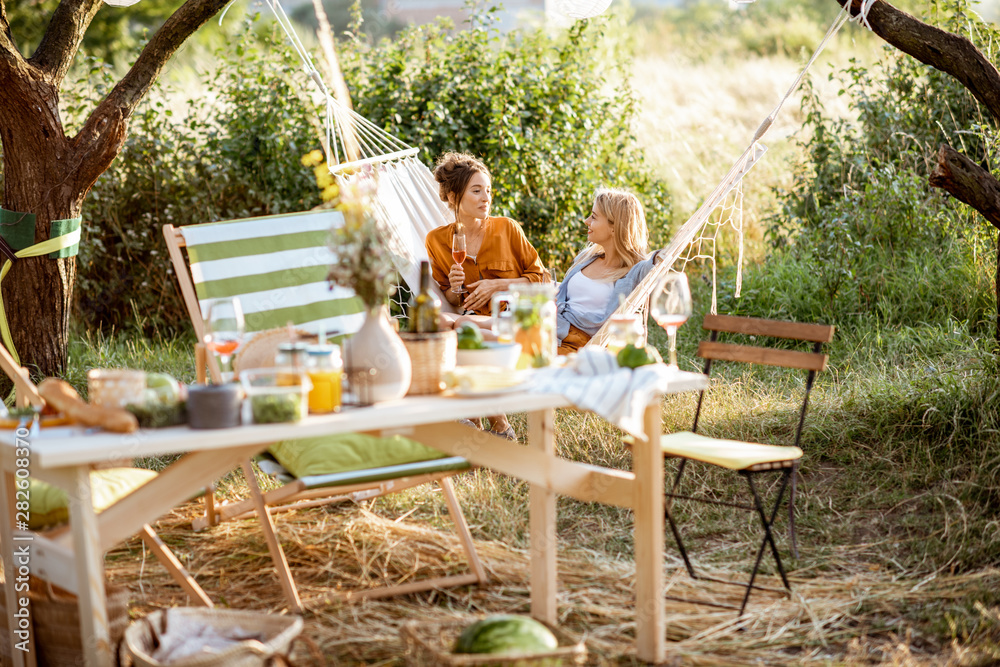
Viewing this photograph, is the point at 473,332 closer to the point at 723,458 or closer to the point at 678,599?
the point at 723,458

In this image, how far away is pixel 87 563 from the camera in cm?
180

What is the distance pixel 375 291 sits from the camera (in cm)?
200

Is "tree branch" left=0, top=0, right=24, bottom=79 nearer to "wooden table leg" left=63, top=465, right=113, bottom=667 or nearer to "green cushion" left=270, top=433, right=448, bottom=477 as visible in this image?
"green cushion" left=270, top=433, right=448, bottom=477

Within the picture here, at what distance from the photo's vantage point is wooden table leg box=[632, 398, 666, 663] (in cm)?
224

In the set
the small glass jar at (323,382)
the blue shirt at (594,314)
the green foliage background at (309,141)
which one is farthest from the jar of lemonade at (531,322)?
the green foliage background at (309,141)

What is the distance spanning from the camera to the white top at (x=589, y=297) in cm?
399

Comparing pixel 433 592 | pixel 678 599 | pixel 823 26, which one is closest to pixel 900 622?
pixel 678 599

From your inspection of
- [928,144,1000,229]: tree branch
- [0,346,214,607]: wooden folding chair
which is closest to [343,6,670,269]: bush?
[928,144,1000,229]: tree branch

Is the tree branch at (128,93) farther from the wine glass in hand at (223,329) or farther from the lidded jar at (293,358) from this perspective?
the lidded jar at (293,358)

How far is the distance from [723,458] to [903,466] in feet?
3.91

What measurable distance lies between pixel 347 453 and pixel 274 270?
28.5 inches

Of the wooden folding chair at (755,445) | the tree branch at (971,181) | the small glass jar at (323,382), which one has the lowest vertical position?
the wooden folding chair at (755,445)

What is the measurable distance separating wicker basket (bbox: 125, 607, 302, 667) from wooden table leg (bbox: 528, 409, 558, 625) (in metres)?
0.67

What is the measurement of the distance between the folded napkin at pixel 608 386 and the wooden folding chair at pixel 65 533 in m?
0.97
